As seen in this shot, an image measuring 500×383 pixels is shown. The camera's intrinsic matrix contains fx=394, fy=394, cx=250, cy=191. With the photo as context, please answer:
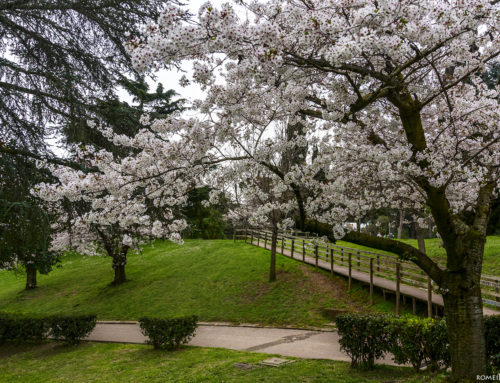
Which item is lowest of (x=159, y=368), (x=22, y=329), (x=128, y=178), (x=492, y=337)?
(x=22, y=329)

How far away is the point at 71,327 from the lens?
38.1ft

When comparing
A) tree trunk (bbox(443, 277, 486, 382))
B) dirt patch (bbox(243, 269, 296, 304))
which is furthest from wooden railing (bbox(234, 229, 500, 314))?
tree trunk (bbox(443, 277, 486, 382))

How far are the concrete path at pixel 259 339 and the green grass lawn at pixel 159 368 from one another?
64 centimetres

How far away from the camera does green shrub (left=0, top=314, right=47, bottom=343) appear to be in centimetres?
1211

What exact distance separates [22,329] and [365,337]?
1060cm

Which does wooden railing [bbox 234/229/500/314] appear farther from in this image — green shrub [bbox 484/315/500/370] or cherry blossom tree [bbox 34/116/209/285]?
cherry blossom tree [bbox 34/116/209/285]

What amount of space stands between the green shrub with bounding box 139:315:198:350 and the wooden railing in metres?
3.93

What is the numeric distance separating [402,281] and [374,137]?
7.75 metres

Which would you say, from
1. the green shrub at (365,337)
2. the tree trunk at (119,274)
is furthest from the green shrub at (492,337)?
the tree trunk at (119,274)

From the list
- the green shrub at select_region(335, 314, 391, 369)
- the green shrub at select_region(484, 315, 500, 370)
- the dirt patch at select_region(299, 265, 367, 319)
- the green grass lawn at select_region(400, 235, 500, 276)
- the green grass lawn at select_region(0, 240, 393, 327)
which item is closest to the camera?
the green shrub at select_region(484, 315, 500, 370)

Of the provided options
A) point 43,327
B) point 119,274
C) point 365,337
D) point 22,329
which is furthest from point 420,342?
point 119,274

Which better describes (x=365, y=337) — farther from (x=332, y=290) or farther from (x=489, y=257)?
(x=489, y=257)

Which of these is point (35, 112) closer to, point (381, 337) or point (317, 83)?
point (317, 83)

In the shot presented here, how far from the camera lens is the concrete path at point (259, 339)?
29.7 ft
